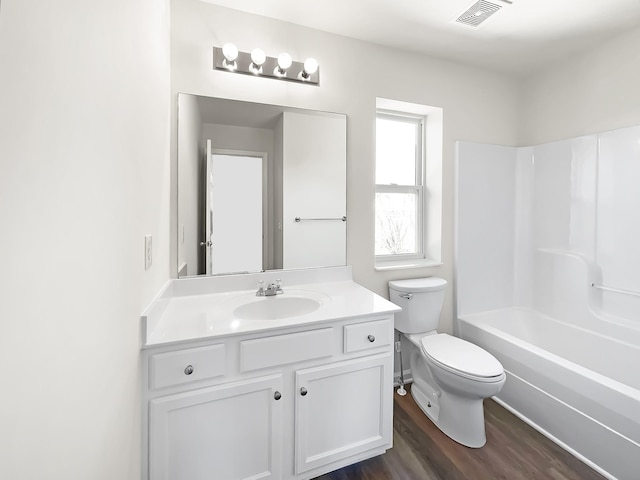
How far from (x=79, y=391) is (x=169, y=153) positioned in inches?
50.7

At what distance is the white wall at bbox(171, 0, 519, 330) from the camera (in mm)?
1612

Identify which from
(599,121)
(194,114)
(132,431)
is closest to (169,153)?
(194,114)

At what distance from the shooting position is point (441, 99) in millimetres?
2229

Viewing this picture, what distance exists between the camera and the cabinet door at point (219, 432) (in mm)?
1066

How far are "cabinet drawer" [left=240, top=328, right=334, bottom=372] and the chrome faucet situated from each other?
1.40 ft

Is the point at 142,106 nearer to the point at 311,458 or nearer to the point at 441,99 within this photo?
the point at 311,458

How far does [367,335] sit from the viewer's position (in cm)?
138

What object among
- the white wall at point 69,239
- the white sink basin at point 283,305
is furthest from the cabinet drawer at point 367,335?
the white wall at point 69,239

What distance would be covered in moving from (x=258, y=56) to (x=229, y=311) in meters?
1.42

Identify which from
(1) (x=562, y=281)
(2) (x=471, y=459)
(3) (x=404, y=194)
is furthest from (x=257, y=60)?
(1) (x=562, y=281)

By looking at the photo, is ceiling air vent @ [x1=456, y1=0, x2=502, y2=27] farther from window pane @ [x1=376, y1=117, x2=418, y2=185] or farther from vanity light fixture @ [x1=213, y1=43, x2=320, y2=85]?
vanity light fixture @ [x1=213, y1=43, x2=320, y2=85]

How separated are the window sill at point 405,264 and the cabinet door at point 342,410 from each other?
31.0 inches

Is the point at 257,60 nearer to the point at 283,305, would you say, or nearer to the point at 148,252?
the point at 148,252

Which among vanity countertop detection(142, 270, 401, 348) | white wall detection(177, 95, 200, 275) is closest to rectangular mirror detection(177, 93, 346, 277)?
white wall detection(177, 95, 200, 275)
